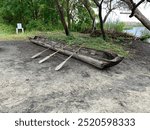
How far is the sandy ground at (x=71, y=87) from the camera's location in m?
3.42

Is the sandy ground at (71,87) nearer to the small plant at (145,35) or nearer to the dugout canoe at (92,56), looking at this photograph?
the dugout canoe at (92,56)

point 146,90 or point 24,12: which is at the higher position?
point 24,12

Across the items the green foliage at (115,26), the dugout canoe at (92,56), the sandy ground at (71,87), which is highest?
the green foliage at (115,26)

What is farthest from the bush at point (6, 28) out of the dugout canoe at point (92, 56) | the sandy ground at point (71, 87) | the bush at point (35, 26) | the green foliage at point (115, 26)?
the sandy ground at point (71, 87)

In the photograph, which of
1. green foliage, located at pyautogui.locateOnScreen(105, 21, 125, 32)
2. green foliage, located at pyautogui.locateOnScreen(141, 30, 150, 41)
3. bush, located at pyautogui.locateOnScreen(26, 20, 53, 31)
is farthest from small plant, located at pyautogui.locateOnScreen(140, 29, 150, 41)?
bush, located at pyautogui.locateOnScreen(26, 20, 53, 31)

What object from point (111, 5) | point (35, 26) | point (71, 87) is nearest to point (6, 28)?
point (35, 26)

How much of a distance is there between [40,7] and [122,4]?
14.6 feet

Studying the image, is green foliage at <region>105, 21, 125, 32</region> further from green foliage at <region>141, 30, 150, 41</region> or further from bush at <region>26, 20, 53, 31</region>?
bush at <region>26, 20, 53, 31</region>

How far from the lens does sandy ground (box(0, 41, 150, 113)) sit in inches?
135

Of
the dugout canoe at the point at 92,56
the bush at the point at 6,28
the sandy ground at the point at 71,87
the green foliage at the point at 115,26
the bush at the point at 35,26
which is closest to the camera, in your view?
the sandy ground at the point at 71,87

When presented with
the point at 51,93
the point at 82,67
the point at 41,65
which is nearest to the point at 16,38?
the point at 41,65

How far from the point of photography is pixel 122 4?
846 centimetres

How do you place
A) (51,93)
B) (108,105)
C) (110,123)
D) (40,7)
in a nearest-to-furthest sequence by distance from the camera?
(110,123), (108,105), (51,93), (40,7)

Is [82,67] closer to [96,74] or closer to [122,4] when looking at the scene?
[96,74]
